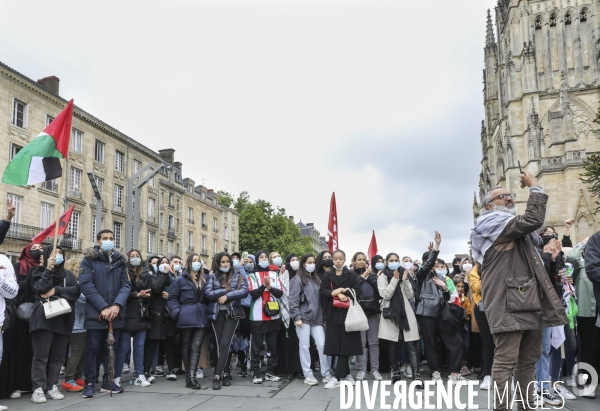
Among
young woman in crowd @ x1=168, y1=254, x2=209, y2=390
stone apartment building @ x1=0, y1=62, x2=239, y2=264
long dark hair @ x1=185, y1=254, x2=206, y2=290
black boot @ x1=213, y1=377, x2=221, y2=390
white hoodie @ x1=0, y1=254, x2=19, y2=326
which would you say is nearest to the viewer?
white hoodie @ x1=0, y1=254, x2=19, y2=326

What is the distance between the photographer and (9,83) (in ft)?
93.6

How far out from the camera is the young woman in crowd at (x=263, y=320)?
8383 millimetres

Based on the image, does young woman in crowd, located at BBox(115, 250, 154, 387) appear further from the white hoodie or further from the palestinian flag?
the palestinian flag

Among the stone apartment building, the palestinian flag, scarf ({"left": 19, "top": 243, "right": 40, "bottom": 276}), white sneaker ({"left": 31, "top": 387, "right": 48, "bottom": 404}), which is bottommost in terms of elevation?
white sneaker ({"left": 31, "top": 387, "right": 48, "bottom": 404})

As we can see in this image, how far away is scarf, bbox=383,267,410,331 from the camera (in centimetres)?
842

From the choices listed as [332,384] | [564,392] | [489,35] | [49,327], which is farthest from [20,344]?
[489,35]

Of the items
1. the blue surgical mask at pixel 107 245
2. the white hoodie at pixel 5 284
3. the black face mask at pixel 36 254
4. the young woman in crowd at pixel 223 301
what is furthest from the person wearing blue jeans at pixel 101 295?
the young woman in crowd at pixel 223 301

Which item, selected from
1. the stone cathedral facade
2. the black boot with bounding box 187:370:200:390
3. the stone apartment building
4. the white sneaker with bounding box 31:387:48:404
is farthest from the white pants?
the stone cathedral facade

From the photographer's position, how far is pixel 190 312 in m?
8.19

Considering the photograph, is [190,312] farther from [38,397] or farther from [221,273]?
[38,397]

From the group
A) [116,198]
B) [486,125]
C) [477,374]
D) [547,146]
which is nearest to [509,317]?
[477,374]

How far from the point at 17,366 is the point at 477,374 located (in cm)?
764

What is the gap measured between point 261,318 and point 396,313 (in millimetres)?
2277

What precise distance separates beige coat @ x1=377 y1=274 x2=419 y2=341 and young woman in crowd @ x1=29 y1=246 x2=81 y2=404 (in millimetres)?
4854
